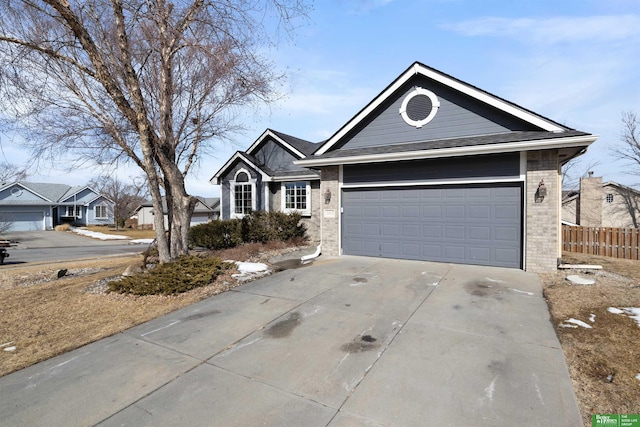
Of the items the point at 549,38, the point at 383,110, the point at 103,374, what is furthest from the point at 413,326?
the point at 549,38

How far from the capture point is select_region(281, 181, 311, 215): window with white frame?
1558 centimetres

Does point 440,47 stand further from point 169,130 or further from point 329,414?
point 329,414

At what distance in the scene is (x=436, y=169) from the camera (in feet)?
30.6

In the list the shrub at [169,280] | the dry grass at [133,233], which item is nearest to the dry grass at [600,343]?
the shrub at [169,280]

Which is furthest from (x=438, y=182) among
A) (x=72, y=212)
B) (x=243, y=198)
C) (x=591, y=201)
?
(x=72, y=212)

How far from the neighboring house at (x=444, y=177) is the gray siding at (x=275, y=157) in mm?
6037

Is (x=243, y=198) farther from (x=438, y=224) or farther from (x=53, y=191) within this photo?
(x=53, y=191)

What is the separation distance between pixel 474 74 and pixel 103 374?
1458 centimetres

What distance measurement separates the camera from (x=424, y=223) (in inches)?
376

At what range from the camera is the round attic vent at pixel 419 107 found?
991 centimetres

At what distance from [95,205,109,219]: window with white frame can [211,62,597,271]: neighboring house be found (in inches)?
1859

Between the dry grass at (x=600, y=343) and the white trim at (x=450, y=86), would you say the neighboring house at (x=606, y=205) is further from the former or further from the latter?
the dry grass at (x=600, y=343)

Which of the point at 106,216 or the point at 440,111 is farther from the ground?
the point at 440,111

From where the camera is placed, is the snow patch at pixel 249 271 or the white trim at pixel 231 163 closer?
the snow patch at pixel 249 271
